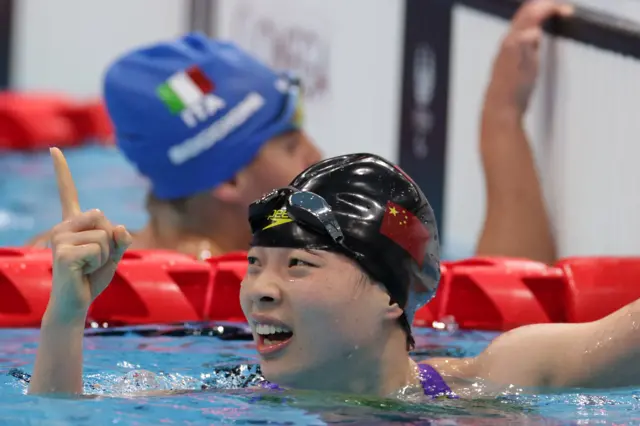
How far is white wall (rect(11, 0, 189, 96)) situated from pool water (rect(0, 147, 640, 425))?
4890 mm

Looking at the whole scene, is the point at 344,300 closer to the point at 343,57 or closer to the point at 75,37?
the point at 343,57

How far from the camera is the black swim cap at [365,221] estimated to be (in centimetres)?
231

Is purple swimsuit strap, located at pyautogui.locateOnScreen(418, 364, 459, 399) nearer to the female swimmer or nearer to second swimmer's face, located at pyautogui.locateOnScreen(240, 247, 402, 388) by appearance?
the female swimmer

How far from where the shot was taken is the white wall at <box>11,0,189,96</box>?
8.19m

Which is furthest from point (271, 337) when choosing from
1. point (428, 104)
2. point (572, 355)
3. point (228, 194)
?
point (428, 104)

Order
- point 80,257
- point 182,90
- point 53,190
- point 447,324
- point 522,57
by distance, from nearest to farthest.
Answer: point 80,257
point 447,324
point 182,90
point 522,57
point 53,190

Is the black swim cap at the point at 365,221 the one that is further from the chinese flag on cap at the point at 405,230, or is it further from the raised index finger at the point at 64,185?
the raised index finger at the point at 64,185

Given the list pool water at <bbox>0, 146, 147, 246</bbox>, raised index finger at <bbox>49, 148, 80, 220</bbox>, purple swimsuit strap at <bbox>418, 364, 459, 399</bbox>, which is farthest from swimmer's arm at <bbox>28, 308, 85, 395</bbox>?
pool water at <bbox>0, 146, 147, 246</bbox>

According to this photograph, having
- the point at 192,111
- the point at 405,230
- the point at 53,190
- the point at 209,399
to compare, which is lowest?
the point at 53,190

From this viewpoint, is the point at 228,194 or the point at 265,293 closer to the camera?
the point at 265,293

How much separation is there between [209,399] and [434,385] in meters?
0.45

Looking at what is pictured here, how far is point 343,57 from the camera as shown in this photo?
5801 millimetres

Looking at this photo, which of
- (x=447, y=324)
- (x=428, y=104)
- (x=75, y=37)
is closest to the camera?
(x=447, y=324)

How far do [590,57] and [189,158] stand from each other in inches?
55.9
